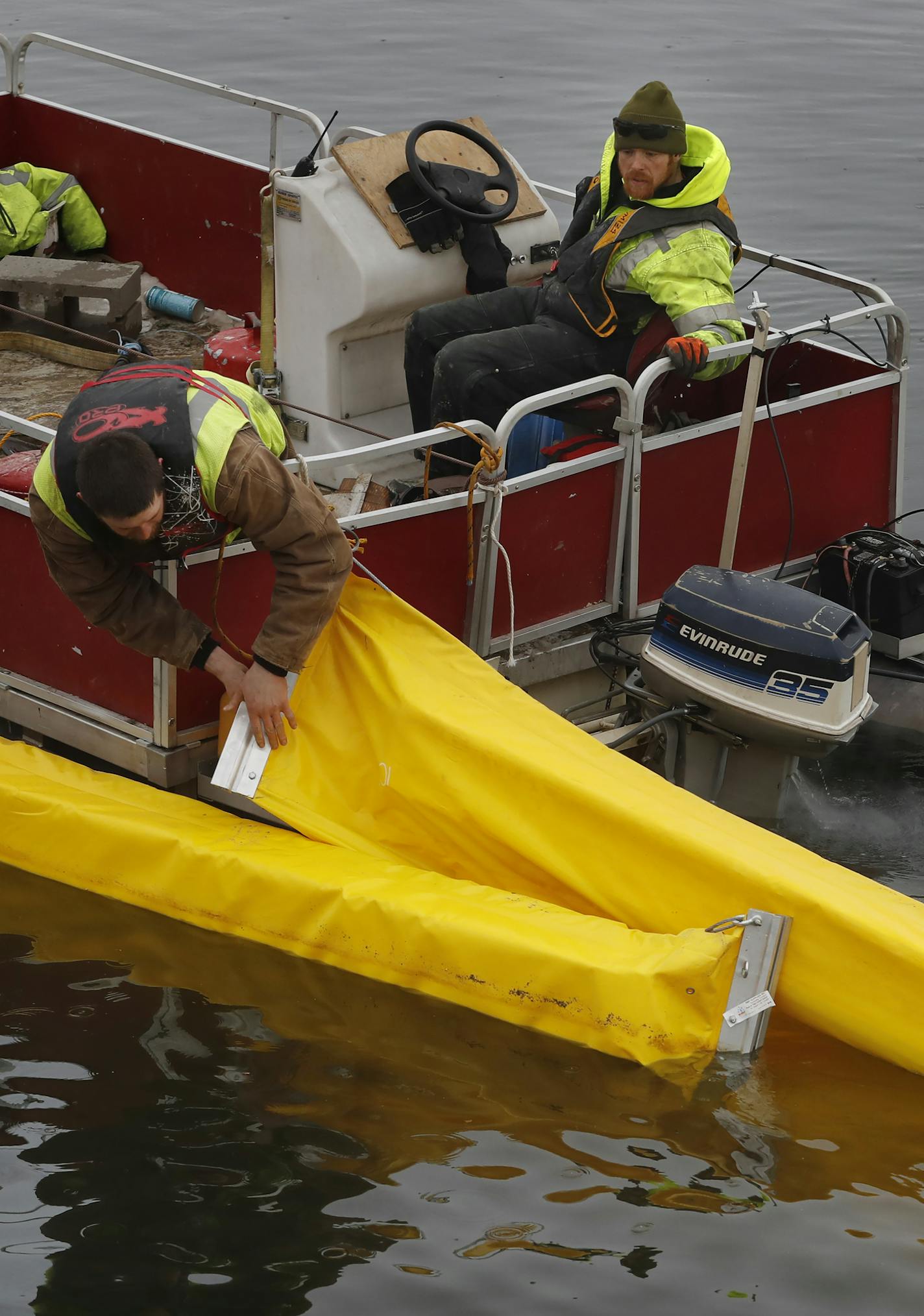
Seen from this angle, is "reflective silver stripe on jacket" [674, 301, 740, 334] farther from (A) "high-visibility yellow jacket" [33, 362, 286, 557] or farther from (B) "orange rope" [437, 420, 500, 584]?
(A) "high-visibility yellow jacket" [33, 362, 286, 557]

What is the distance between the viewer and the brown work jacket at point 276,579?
3809mm

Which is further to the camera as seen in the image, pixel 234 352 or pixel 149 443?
pixel 234 352

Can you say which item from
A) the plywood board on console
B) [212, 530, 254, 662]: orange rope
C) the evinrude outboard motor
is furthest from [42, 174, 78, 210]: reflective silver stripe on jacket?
the evinrude outboard motor

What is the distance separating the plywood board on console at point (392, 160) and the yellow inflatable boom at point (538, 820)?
5.52ft

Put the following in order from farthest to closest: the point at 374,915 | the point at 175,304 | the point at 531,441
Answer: the point at 175,304 → the point at 531,441 → the point at 374,915

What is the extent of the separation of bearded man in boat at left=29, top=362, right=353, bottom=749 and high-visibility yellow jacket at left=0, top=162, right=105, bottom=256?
3.38 m

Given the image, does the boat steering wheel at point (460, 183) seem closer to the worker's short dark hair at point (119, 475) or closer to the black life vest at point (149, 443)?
the black life vest at point (149, 443)

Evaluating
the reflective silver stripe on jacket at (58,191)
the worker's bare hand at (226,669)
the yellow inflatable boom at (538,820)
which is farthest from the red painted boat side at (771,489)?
the reflective silver stripe on jacket at (58,191)

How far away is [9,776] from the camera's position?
14.4 feet

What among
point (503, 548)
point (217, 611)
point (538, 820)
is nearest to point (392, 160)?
point (503, 548)

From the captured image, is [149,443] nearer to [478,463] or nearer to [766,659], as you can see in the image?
[478,463]

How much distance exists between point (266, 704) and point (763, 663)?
130 centimetres

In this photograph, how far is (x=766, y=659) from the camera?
168 inches

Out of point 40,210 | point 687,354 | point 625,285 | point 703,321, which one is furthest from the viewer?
point 40,210
